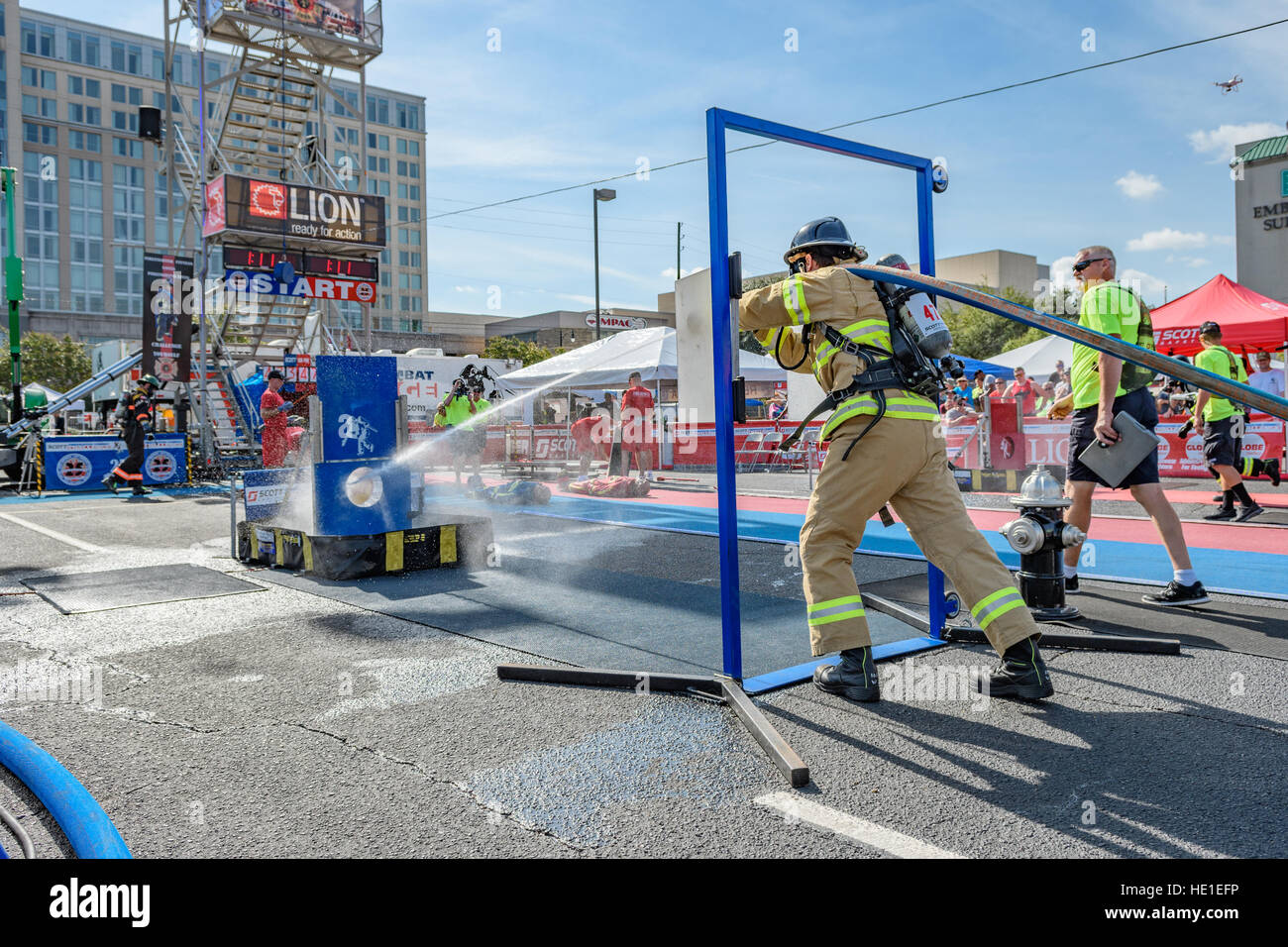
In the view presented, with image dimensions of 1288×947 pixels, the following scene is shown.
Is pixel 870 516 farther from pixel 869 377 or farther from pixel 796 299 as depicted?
pixel 796 299

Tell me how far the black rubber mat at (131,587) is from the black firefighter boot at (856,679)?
4504mm

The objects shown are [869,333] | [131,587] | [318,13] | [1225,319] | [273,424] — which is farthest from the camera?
[318,13]

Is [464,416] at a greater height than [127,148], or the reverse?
[127,148]

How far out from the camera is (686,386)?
662cm

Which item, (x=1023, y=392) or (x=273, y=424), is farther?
(x=1023, y=392)

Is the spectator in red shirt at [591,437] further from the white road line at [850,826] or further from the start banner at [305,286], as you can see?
the white road line at [850,826]

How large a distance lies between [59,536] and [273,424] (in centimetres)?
401

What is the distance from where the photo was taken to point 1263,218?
43.3 meters

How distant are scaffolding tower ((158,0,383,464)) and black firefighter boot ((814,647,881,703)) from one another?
1907cm

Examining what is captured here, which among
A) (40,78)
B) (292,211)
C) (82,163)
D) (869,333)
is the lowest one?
(869,333)

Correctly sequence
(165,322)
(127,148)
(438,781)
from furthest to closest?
(127,148), (165,322), (438,781)

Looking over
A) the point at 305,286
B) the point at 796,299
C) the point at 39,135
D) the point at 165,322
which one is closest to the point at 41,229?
the point at 39,135

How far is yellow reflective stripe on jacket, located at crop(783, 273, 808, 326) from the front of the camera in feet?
11.5

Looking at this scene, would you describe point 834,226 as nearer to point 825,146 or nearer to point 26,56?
point 825,146
